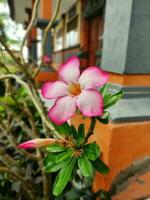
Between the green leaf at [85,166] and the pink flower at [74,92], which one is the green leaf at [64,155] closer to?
the green leaf at [85,166]

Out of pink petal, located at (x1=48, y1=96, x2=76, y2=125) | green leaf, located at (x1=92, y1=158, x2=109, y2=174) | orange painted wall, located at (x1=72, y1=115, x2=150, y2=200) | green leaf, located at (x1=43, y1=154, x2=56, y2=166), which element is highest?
pink petal, located at (x1=48, y1=96, x2=76, y2=125)

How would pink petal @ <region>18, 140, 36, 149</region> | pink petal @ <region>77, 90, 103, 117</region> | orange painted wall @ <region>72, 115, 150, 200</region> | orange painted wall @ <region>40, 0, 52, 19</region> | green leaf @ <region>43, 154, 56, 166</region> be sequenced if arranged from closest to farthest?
pink petal @ <region>77, 90, 103, 117</region>, pink petal @ <region>18, 140, 36, 149</region>, green leaf @ <region>43, 154, 56, 166</region>, orange painted wall @ <region>72, 115, 150, 200</region>, orange painted wall @ <region>40, 0, 52, 19</region>

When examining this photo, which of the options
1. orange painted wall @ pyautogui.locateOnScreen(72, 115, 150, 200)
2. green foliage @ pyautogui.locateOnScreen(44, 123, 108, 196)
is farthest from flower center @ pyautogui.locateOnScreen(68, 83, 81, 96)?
orange painted wall @ pyautogui.locateOnScreen(72, 115, 150, 200)

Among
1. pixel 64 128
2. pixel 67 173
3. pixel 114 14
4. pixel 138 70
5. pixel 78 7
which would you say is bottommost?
pixel 67 173

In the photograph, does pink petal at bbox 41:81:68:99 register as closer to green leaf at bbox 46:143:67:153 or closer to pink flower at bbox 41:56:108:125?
pink flower at bbox 41:56:108:125

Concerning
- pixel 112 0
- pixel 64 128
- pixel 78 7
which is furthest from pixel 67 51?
pixel 64 128

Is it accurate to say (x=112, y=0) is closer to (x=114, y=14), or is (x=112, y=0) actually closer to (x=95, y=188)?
(x=114, y=14)

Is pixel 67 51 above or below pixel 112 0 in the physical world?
below
